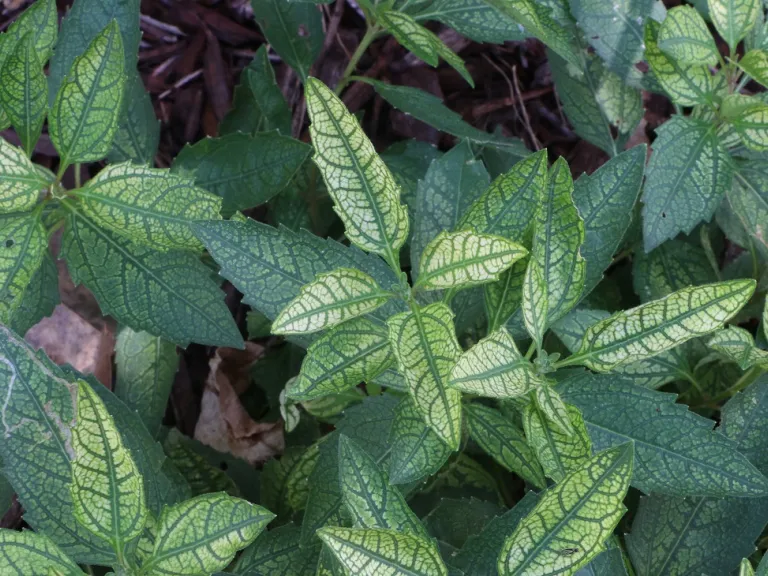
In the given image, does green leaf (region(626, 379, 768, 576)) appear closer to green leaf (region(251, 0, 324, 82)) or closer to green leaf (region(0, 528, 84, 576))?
green leaf (region(0, 528, 84, 576))

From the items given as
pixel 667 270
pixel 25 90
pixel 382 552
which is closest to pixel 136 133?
pixel 25 90

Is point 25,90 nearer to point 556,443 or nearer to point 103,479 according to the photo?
point 103,479

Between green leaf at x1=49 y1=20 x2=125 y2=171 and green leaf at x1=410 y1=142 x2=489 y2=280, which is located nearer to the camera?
green leaf at x1=49 y1=20 x2=125 y2=171

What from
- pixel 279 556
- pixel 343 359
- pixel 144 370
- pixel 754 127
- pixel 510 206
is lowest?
pixel 279 556

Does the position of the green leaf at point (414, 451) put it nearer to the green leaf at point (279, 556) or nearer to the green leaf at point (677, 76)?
the green leaf at point (279, 556)

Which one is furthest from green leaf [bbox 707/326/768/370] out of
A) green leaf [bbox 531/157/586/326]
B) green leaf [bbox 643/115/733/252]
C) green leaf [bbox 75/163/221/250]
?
green leaf [bbox 75/163/221/250]
